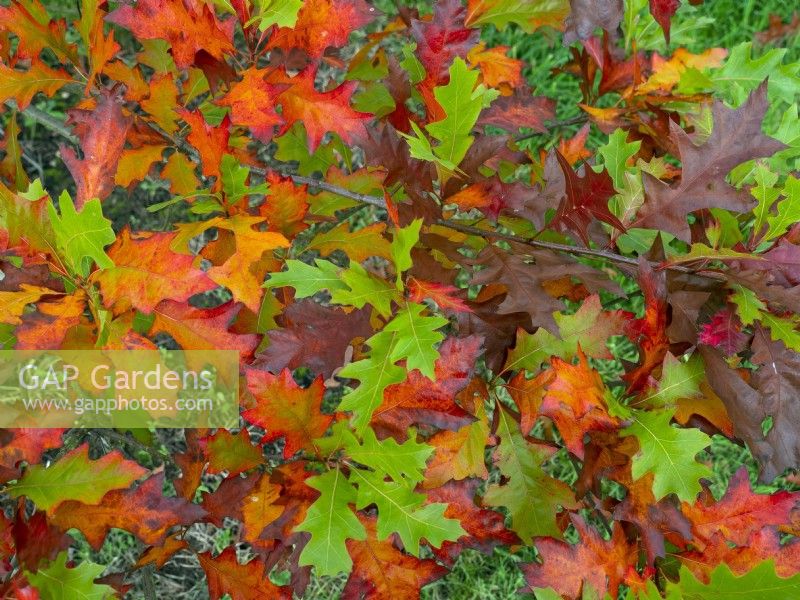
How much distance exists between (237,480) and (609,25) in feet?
3.50

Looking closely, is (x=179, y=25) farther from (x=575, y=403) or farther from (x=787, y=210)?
(x=787, y=210)

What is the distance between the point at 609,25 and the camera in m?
1.34

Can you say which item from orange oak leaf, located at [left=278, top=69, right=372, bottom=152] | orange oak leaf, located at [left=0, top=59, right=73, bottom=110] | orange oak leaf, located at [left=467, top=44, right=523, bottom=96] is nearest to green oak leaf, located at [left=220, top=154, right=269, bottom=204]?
orange oak leaf, located at [left=278, top=69, right=372, bottom=152]

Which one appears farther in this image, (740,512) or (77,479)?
(740,512)

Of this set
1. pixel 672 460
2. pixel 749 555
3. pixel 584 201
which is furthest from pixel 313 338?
pixel 749 555

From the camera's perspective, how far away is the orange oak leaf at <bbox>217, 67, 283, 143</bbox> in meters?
1.37

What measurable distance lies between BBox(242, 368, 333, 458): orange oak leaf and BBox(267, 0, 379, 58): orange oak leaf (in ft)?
2.01

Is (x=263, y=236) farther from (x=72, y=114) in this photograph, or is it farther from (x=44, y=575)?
(x=44, y=575)

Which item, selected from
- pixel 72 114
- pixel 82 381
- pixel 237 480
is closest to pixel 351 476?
pixel 237 480

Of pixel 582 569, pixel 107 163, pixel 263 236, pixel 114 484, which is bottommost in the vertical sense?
pixel 582 569

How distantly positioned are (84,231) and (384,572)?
78 cm

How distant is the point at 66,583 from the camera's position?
47.3 inches

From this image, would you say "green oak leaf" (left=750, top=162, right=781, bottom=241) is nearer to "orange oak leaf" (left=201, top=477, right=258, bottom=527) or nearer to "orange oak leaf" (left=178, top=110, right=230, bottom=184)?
"orange oak leaf" (left=178, top=110, right=230, bottom=184)

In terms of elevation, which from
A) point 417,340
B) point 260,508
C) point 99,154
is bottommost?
point 260,508
